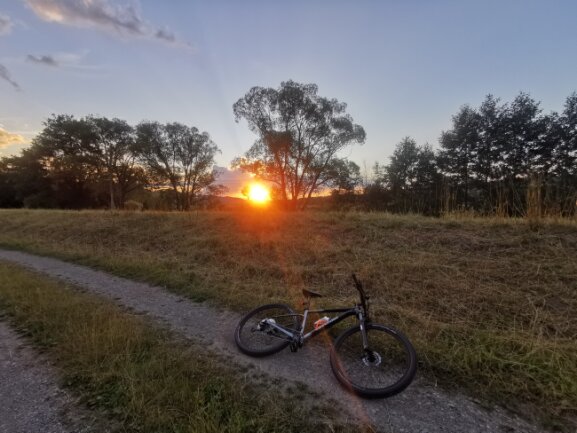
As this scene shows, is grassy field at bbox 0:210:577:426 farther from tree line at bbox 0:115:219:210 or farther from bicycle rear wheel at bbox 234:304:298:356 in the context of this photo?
tree line at bbox 0:115:219:210

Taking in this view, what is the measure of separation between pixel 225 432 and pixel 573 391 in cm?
312

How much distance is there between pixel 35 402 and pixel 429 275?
5.64 meters

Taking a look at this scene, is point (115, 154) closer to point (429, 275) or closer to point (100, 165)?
point (100, 165)

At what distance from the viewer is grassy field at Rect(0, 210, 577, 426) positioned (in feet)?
9.55

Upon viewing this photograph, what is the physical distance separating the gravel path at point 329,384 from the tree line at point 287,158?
54.3 ft

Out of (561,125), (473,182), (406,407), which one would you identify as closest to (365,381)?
(406,407)

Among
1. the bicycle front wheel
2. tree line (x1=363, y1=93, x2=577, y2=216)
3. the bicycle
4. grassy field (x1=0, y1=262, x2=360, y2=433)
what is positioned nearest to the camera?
grassy field (x1=0, y1=262, x2=360, y2=433)

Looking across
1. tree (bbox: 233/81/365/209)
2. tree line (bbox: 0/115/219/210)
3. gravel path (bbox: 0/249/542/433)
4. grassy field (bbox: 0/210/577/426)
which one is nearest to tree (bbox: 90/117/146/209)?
tree line (bbox: 0/115/219/210)

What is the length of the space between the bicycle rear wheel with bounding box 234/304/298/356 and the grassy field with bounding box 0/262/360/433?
0.39m

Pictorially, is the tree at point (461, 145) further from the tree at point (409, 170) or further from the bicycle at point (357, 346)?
the bicycle at point (357, 346)

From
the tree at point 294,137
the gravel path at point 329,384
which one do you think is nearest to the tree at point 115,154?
the tree at point 294,137

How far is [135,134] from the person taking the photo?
38.9 meters

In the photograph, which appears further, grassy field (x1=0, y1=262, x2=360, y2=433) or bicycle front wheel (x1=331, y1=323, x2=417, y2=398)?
bicycle front wheel (x1=331, y1=323, x2=417, y2=398)

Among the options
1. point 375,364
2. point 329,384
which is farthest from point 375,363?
point 329,384
